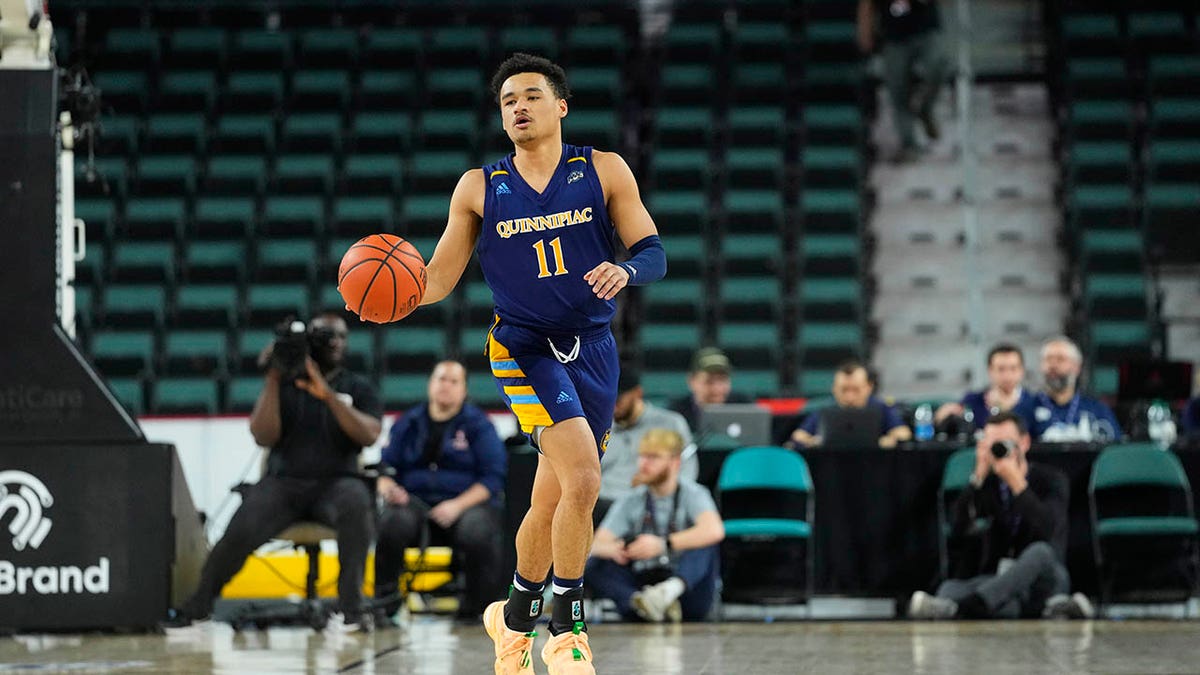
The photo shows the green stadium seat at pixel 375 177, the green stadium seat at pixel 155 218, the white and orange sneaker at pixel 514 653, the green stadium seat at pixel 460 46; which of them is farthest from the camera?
the green stadium seat at pixel 460 46

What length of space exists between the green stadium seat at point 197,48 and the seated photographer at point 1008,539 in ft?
38.6

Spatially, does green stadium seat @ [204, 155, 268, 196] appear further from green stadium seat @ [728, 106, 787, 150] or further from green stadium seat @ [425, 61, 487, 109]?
green stadium seat @ [728, 106, 787, 150]

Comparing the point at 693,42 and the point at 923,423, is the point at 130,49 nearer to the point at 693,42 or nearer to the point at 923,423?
the point at 693,42

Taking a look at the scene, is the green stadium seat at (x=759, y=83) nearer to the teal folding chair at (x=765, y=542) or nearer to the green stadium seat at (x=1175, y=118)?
the green stadium seat at (x=1175, y=118)

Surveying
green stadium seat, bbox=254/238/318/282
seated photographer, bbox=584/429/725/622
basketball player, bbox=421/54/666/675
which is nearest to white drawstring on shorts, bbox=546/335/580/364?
basketball player, bbox=421/54/666/675

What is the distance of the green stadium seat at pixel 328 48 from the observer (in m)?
18.2

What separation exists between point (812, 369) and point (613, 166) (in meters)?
9.42

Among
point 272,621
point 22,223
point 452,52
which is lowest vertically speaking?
point 272,621

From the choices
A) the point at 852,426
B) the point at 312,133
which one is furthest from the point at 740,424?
the point at 312,133

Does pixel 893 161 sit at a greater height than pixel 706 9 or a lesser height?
lesser

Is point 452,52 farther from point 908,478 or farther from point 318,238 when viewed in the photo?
point 908,478

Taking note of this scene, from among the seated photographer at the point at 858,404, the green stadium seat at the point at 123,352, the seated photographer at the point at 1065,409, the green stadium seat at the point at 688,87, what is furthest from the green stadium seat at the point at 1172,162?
the green stadium seat at the point at 123,352

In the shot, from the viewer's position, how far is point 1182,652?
6.66 metres

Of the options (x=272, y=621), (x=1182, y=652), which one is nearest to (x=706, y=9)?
(x=272, y=621)
